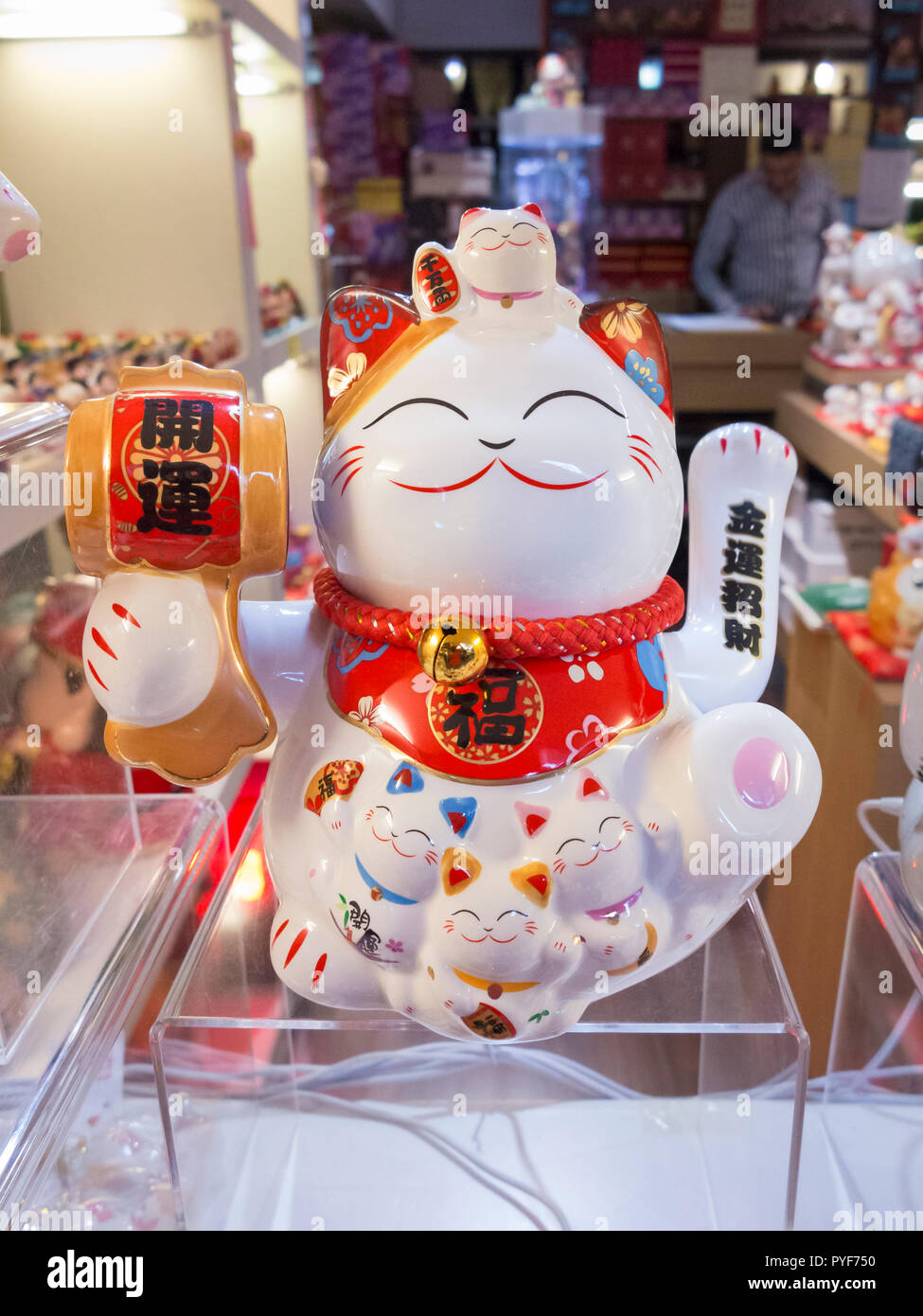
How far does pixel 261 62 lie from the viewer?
2.24 meters

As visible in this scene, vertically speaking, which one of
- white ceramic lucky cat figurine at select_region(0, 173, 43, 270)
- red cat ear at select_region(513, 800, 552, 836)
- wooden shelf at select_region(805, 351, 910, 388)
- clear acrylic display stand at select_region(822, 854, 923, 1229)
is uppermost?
white ceramic lucky cat figurine at select_region(0, 173, 43, 270)

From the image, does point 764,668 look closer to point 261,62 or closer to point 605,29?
point 261,62

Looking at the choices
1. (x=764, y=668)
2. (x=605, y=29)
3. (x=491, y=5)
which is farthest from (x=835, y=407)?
(x=764, y=668)

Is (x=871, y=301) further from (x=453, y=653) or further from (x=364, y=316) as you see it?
(x=453, y=653)

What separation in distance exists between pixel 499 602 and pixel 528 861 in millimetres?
185

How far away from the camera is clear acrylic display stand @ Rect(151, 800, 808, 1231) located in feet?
3.15

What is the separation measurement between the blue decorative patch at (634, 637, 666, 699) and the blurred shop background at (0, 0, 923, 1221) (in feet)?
1.35

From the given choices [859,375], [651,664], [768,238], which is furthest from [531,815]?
[768,238]

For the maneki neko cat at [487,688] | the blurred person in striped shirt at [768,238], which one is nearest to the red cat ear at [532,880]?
the maneki neko cat at [487,688]

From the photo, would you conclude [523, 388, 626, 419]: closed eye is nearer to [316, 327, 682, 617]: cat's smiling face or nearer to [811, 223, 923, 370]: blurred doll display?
[316, 327, 682, 617]: cat's smiling face

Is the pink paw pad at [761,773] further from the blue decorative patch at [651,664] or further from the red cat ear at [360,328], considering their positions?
the red cat ear at [360,328]

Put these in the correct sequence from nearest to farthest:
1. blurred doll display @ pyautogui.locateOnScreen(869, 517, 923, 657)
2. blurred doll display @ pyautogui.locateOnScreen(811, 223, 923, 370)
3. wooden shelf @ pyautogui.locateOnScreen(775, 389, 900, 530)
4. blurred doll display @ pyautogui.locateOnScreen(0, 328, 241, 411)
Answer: blurred doll display @ pyautogui.locateOnScreen(0, 328, 241, 411) → blurred doll display @ pyautogui.locateOnScreen(869, 517, 923, 657) → wooden shelf @ pyautogui.locateOnScreen(775, 389, 900, 530) → blurred doll display @ pyautogui.locateOnScreen(811, 223, 923, 370)

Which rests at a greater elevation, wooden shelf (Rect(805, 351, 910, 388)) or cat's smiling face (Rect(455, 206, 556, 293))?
cat's smiling face (Rect(455, 206, 556, 293))

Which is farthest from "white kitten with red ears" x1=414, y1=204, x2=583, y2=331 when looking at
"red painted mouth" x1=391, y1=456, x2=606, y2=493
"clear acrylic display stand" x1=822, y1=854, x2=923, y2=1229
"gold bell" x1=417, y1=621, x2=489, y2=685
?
"clear acrylic display stand" x1=822, y1=854, x2=923, y2=1229
